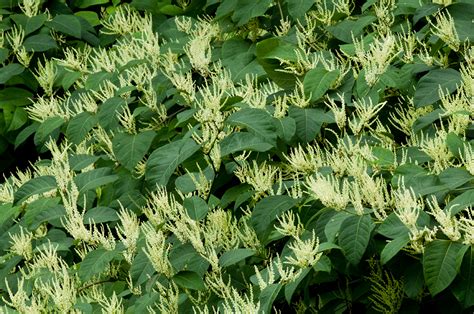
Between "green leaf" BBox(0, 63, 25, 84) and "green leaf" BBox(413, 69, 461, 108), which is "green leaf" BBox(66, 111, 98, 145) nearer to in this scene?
"green leaf" BBox(0, 63, 25, 84)

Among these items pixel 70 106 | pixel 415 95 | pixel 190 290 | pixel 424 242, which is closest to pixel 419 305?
pixel 424 242

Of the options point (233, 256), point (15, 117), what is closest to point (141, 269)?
point (233, 256)

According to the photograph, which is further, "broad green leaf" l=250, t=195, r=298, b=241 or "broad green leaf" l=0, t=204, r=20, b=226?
"broad green leaf" l=0, t=204, r=20, b=226

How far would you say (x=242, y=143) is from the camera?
350cm

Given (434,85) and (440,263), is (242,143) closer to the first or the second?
(434,85)

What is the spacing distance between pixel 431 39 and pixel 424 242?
4.64ft

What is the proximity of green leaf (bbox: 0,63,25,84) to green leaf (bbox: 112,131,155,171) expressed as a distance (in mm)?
1331

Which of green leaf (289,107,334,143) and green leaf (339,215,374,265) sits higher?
green leaf (339,215,374,265)

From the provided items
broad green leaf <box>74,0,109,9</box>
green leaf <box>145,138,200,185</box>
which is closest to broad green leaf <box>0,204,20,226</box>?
green leaf <box>145,138,200,185</box>

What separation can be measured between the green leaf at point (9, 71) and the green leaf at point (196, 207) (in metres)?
2.10

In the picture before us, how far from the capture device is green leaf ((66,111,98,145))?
426 centimetres

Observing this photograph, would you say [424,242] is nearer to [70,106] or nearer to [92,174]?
[92,174]

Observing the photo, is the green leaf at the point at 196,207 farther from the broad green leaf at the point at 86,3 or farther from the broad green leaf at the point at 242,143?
the broad green leaf at the point at 86,3

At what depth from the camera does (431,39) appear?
160 inches
